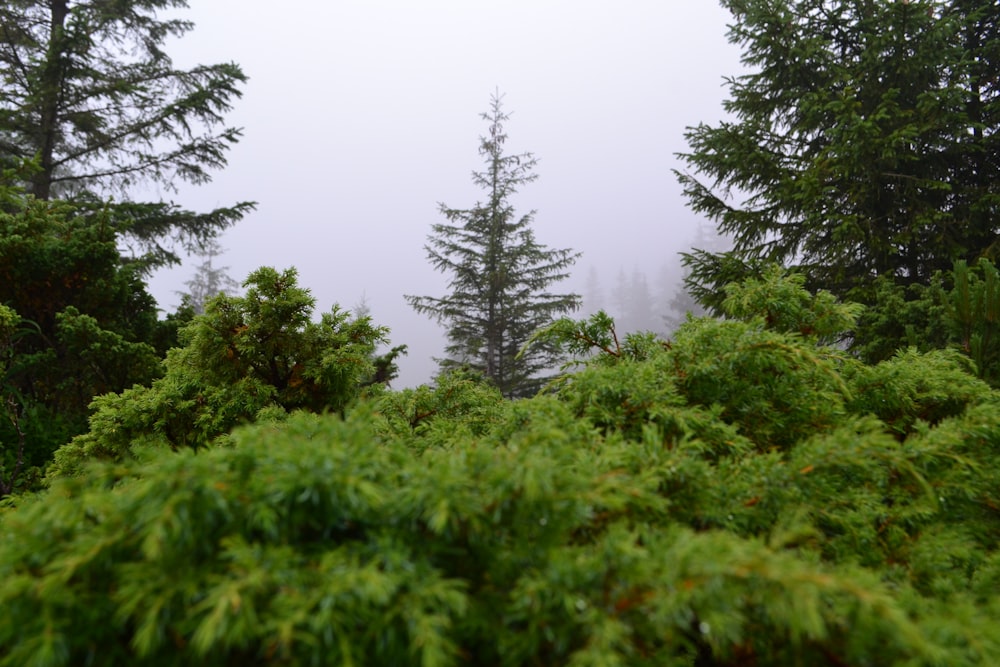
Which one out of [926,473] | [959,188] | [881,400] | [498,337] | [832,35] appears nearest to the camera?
[926,473]

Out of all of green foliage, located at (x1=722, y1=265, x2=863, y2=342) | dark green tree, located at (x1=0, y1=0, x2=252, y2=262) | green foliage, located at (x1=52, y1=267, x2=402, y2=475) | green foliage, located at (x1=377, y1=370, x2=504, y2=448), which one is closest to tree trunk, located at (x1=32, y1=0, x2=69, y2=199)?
dark green tree, located at (x1=0, y1=0, x2=252, y2=262)

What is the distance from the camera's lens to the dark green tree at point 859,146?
22.2ft

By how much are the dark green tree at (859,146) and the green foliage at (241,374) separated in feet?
20.7

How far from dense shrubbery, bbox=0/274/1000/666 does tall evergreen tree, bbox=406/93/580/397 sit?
1303 cm

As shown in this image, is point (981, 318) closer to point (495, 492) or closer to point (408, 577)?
point (495, 492)

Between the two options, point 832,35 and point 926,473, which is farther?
point 832,35

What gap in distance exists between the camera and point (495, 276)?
14.4 metres

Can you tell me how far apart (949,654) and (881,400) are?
1.63 meters

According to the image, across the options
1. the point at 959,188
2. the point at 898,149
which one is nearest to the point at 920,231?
the point at 959,188

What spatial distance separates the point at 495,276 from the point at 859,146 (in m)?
9.44

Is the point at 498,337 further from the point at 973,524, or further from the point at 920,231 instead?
the point at 973,524

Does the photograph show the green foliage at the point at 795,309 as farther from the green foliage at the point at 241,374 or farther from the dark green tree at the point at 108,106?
the dark green tree at the point at 108,106

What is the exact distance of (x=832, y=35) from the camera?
8094mm

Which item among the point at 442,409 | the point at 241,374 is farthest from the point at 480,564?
the point at 241,374
